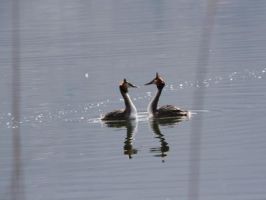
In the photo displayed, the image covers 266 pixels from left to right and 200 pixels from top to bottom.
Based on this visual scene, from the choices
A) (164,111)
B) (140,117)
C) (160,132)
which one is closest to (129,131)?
(160,132)

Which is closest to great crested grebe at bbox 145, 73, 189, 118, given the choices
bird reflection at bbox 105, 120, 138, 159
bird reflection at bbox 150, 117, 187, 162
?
bird reflection at bbox 150, 117, 187, 162

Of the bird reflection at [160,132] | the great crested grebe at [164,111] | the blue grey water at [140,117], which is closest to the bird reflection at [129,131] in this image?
the blue grey water at [140,117]

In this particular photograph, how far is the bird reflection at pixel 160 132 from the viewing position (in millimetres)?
14322

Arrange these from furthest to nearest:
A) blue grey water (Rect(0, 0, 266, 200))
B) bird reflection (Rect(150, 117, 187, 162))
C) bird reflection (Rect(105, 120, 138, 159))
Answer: bird reflection (Rect(105, 120, 138, 159)) < bird reflection (Rect(150, 117, 187, 162)) < blue grey water (Rect(0, 0, 266, 200))

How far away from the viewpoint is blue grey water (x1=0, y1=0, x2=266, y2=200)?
1181 cm

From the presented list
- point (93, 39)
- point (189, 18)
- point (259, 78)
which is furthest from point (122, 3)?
point (259, 78)

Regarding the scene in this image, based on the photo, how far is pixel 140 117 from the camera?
1830cm

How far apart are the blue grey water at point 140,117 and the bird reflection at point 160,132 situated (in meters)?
0.04

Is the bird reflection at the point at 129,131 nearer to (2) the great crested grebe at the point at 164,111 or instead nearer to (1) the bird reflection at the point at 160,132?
(1) the bird reflection at the point at 160,132

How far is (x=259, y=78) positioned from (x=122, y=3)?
40576 mm

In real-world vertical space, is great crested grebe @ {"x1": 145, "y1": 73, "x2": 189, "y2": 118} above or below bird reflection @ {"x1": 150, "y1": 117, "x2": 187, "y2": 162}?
above

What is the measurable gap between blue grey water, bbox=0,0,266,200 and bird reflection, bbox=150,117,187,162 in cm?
4

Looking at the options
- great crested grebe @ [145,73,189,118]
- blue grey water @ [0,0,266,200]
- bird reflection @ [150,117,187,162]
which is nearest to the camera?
blue grey water @ [0,0,266,200]

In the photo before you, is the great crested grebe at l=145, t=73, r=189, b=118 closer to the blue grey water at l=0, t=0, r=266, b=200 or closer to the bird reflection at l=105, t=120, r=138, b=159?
the blue grey water at l=0, t=0, r=266, b=200
